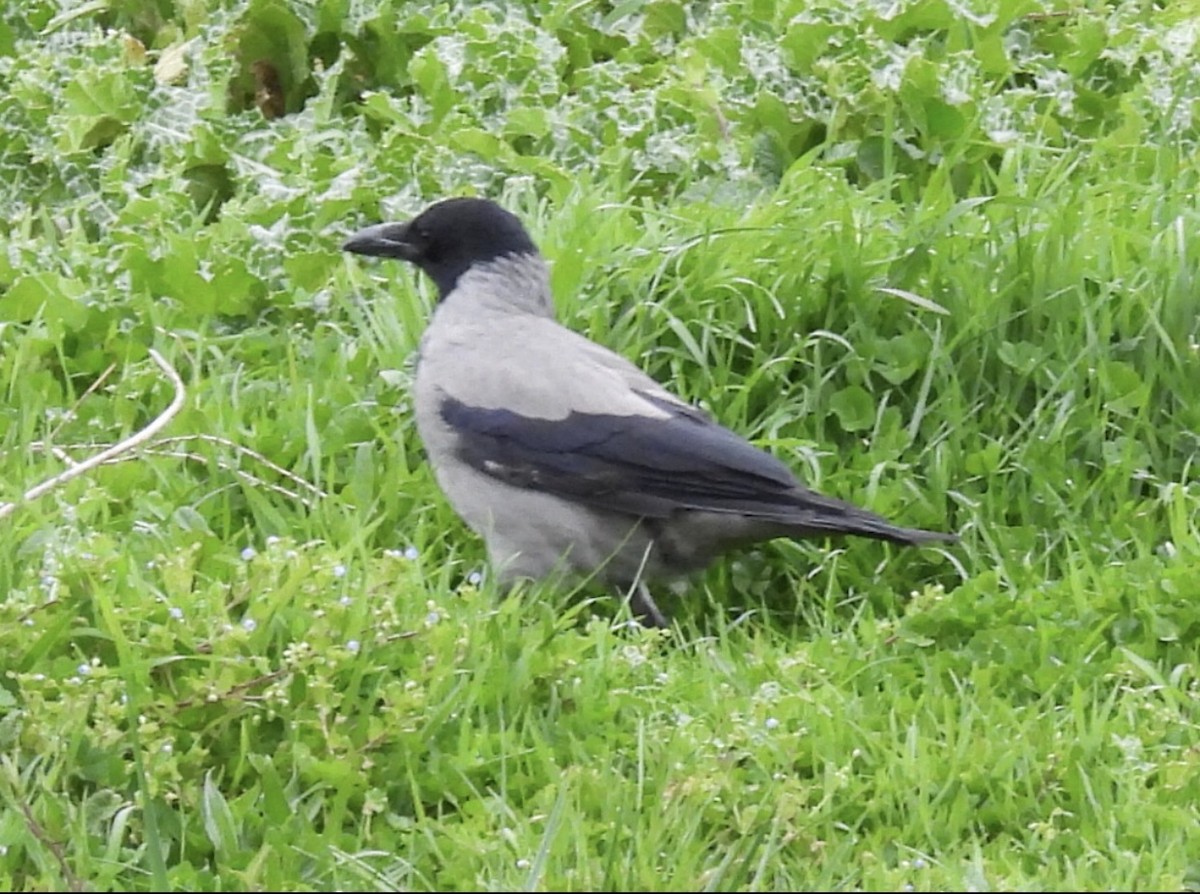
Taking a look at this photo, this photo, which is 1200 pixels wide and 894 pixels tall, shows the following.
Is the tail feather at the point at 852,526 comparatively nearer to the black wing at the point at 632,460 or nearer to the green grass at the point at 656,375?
the black wing at the point at 632,460

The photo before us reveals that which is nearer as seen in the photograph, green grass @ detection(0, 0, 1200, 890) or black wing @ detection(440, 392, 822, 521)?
green grass @ detection(0, 0, 1200, 890)

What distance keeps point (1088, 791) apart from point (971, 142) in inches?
109

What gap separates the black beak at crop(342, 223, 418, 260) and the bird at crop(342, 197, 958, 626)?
0.53 metres

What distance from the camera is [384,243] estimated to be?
534cm

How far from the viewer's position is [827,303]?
5.24 m

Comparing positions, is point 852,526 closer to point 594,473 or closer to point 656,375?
point 594,473

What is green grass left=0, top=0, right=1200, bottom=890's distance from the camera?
3.53 m

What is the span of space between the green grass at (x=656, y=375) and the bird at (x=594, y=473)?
13 cm

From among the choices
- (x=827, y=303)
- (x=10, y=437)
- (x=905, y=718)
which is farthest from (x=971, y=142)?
(x=10, y=437)

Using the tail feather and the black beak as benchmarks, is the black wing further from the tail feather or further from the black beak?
the black beak

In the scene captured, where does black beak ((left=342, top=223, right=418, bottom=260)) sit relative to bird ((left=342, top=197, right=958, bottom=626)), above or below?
above

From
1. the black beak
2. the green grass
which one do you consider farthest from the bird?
the black beak

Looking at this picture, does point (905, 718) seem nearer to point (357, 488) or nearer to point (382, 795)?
point (382, 795)

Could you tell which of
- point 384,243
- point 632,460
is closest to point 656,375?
point 632,460
